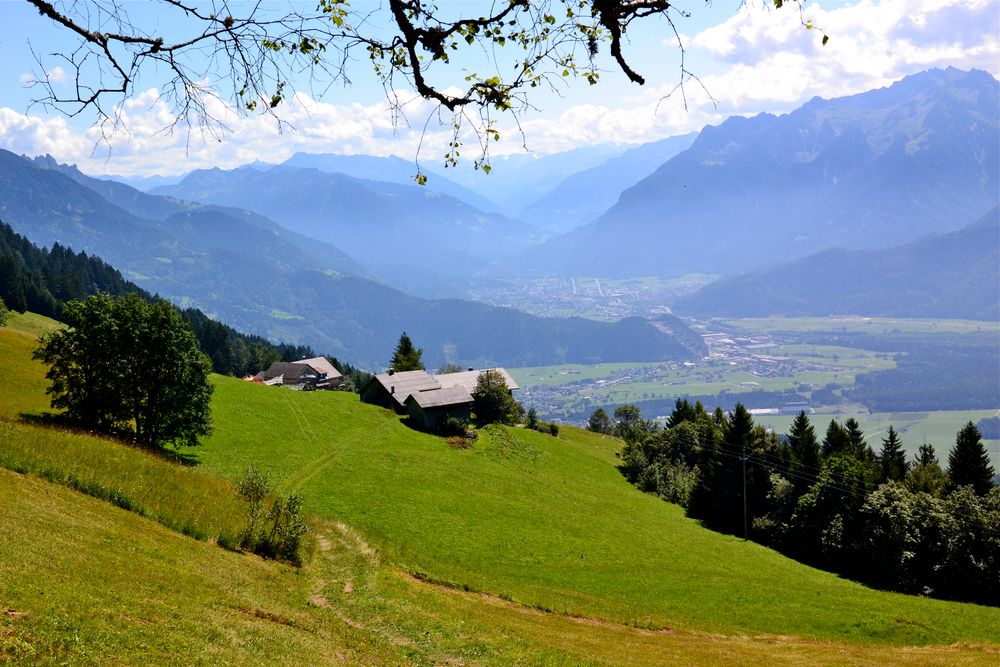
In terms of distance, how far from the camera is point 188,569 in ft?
63.3

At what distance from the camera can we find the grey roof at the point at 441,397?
69500 millimetres

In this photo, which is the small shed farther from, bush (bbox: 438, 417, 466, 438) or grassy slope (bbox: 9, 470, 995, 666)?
grassy slope (bbox: 9, 470, 995, 666)

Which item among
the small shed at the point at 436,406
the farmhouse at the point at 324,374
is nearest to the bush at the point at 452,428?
the small shed at the point at 436,406

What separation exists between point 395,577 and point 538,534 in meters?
16.1

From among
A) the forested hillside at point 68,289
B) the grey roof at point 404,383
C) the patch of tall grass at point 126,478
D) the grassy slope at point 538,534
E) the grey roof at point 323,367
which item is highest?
the forested hillside at point 68,289

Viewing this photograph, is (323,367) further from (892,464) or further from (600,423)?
(892,464)

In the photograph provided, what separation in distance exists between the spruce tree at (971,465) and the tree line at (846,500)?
0.09 metres

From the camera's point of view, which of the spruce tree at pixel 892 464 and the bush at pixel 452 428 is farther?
the bush at pixel 452 428

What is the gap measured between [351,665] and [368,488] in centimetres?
2910

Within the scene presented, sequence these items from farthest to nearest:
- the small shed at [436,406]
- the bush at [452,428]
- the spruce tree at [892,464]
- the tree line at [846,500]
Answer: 1. the small shed at [436,406]
2. the bush at [452,428]
3. the spruce tree at [892,464]
4. the tree line at [846,500]

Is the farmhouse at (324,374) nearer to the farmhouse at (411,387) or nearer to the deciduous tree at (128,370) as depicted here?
the farmhouse at (411,387)

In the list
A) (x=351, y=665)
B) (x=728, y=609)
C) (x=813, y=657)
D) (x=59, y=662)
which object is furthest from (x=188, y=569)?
(x=728, y=609)

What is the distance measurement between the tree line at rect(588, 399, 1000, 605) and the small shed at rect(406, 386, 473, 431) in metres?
23.2

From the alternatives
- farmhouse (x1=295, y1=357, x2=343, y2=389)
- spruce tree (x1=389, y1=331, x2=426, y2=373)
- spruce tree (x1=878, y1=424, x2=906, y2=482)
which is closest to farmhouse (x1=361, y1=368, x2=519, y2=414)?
spruce tree (x1=389, y1=331, x2=426, y2=373)
